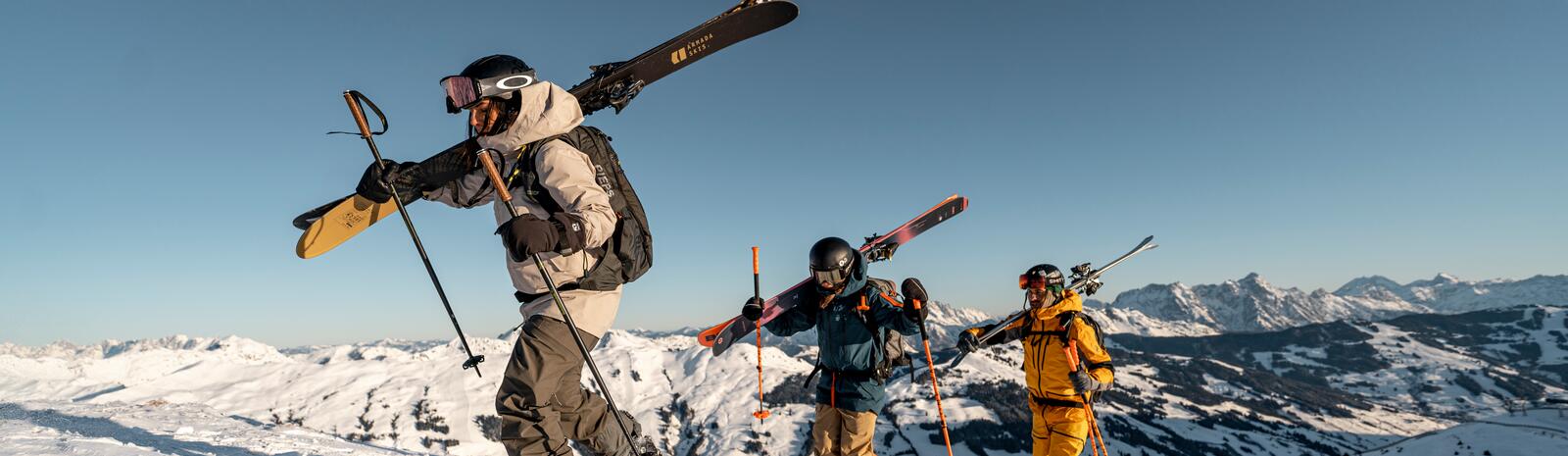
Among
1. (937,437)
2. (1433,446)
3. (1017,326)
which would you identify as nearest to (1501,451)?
(1433,446)

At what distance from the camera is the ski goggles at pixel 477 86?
4746 mm

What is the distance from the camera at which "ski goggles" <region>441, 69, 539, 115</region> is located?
187 inches

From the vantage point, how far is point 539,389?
4.59 meters

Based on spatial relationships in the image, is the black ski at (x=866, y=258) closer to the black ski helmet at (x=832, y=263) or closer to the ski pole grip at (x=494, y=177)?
the black ski helmet at (x=832, y=263)

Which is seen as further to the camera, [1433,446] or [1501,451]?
[1433,446]

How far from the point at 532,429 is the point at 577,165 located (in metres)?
2.05

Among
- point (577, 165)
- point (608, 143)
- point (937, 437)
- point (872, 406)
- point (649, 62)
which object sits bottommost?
point (937, 437)

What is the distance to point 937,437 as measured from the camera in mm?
195375

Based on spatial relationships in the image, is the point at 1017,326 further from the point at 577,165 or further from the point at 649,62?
the point at 577,165

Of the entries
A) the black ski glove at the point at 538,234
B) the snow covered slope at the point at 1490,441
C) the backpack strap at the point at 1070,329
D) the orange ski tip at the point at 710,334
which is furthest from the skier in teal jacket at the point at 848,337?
the snow covered slope at the point at 1490,441

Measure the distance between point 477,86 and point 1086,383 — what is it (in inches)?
290

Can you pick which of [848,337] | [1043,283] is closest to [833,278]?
[848,337]

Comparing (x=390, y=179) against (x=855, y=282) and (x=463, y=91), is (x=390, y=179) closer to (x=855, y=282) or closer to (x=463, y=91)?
(x=463, y=91)

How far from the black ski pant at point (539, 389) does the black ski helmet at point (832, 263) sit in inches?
166
